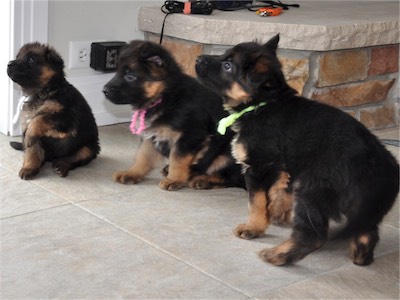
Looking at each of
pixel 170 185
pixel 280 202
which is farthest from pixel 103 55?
pixel 280 202

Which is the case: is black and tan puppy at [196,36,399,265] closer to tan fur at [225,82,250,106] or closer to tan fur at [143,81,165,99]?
tan fur at [225,82,250,106]

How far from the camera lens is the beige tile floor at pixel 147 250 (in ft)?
8.64

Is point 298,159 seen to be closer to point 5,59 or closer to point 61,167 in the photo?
point 61,167

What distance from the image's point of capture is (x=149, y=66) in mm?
3428

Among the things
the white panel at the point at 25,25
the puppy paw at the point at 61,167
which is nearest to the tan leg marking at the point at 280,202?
the puppy paw at the point at 61,167

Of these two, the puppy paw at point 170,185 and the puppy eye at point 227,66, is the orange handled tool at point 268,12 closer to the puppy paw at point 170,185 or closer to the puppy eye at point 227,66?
the puppy paw at point 170,185

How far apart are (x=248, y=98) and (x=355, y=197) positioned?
2.15 feet

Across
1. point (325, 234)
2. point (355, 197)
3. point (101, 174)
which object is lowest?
point (101, 174)

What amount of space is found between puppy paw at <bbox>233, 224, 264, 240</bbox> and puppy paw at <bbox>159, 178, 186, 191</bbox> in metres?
0.63

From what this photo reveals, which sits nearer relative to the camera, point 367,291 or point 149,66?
point 367,291

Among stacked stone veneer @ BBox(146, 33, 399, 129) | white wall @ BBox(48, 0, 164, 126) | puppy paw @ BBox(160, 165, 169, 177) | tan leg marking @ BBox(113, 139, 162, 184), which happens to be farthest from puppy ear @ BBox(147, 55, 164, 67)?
white wall @ BBox(48, 0, 164, 126)

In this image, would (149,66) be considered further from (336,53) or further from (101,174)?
(336,53)

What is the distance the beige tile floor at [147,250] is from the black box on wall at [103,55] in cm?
107

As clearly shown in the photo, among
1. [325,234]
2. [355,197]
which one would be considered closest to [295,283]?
[325,234]
